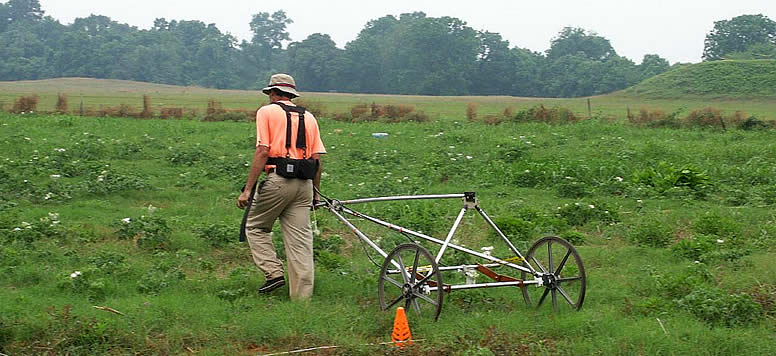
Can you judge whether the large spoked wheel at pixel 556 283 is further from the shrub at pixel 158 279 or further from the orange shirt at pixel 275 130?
the shrub at pixel 158 279

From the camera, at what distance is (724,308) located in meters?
7.23

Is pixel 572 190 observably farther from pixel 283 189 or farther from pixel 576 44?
pixel 576 44

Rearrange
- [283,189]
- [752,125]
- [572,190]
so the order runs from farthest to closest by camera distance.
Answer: [752,125] → [572,190] → [283,189]

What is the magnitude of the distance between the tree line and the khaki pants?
246 feet

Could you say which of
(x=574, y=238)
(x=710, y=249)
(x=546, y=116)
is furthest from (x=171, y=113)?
(x=710, y=249)

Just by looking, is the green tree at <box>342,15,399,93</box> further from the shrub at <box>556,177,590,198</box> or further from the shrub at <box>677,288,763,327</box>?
the shrub at <box>677,288,763,327</box>

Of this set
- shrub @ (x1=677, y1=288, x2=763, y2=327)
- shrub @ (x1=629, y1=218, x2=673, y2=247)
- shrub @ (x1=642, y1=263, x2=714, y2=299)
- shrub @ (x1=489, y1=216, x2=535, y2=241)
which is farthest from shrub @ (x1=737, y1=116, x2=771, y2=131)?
shrub @ (x1=677, y1=288, x2=763, y2=327)

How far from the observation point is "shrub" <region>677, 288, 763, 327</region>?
7.19m

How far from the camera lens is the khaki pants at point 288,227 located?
25.1ft

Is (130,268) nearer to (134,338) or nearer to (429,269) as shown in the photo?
(134,338)

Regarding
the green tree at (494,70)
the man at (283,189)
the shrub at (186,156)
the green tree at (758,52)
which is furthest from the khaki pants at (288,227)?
the green tree at (494,70)

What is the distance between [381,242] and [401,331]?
3599 millimetres

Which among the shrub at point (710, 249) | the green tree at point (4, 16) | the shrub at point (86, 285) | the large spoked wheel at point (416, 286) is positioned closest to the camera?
the large spoked wheel at point (416, 286)

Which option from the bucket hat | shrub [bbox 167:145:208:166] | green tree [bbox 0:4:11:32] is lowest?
shrub [bbox 167:145:208:166]
